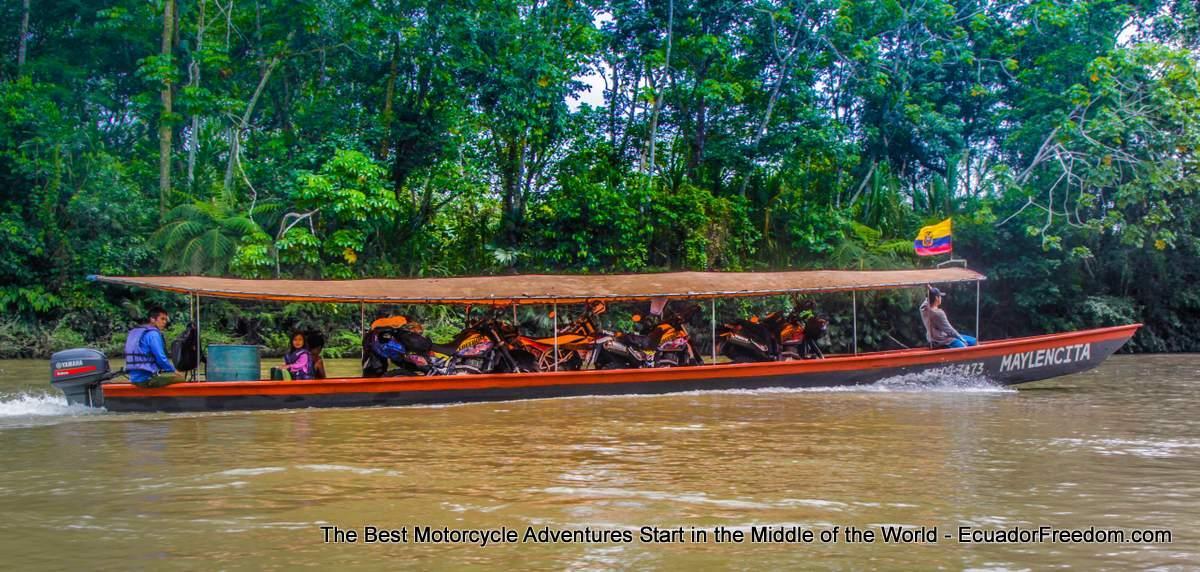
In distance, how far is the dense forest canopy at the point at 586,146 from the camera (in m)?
18.3

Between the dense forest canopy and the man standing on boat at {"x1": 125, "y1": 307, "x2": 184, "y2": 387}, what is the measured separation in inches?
287

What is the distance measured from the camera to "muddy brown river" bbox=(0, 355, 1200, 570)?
4.88 m

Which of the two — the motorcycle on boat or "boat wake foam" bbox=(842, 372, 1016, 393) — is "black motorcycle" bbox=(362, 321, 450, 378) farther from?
"boat wake foam" bbox=(842, 372, 1016, 393)

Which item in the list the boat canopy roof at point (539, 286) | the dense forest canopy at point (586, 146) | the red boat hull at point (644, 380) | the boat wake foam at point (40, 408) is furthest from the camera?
the dense forest canopy at point (586, 146)

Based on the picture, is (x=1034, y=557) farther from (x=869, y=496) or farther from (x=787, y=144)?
(x=787, y=144)

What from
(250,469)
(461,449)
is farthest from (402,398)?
(250,469)

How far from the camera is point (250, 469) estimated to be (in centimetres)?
700

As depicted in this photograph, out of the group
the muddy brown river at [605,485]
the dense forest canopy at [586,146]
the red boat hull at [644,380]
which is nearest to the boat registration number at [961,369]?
the red boat hull at [644,380]

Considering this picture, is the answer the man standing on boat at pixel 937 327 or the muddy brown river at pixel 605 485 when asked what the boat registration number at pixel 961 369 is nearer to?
the man standing on boat at pixel 937 327

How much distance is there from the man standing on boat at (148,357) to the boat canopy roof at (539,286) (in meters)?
0.50

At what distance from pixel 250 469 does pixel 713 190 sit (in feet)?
51.0


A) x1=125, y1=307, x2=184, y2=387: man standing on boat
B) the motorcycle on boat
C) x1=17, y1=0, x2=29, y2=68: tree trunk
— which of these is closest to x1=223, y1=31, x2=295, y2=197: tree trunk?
x1=17, y1=0, x2=29, y2=68: tree trunk

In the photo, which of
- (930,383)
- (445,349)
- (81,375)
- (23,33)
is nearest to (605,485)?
(445,349)

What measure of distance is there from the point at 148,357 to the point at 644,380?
5058 millimetres
